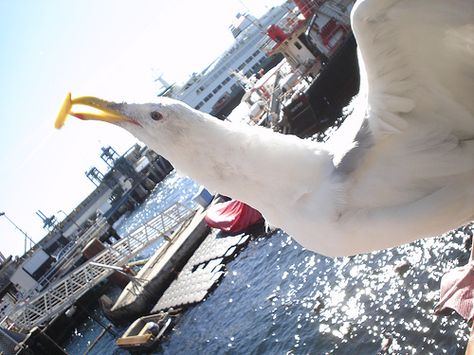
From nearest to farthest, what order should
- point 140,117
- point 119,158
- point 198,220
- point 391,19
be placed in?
point 391,19 → point 140,117 → point 198,220 → point 119,158

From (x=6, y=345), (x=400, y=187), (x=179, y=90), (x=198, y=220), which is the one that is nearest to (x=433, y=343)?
(x=400, y=187)

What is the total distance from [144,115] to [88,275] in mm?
23493

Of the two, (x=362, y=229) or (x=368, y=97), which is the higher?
(x=368, y=97)

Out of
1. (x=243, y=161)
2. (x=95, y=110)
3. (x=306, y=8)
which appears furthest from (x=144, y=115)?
(x=306, y=8)

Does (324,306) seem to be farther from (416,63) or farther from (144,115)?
(144,115)

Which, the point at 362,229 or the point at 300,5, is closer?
the point at 362,229

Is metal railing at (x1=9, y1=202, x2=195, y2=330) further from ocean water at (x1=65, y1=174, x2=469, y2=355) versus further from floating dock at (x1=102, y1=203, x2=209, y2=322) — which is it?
ocean water at (x1=65, y1=174, x2=469, y2=355)

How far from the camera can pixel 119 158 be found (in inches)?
3054

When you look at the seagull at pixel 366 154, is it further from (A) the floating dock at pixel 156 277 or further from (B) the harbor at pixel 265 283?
(A) the floating dock at pixel 156 277

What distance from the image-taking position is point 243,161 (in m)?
3.00

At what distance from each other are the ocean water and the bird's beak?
7.14 meters

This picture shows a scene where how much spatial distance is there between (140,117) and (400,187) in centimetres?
211

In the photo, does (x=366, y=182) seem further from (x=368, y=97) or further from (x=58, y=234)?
(x=58, y=234)

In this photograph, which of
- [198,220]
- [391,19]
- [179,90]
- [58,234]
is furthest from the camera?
[179,90]
